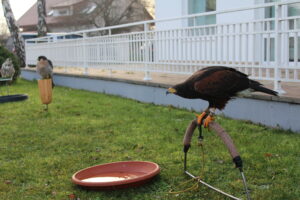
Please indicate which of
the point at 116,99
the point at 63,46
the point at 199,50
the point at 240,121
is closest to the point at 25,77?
the point at 63,46

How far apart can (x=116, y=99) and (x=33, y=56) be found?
891cm

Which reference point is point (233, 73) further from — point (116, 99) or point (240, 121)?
point (116, 99)

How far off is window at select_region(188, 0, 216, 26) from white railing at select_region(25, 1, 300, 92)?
0.32 m

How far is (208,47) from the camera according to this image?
8117 millimetres

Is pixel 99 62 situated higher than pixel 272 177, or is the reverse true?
pixel 99 62

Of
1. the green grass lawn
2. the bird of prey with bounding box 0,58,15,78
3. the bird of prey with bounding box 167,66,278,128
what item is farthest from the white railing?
the bird of prey with bounding box 167,66,278,128

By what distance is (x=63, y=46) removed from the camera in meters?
13.4

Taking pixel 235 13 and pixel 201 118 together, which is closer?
pixel 201 118

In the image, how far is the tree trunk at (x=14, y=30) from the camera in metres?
18.1

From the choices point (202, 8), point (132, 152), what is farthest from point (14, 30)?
point (132, 152)

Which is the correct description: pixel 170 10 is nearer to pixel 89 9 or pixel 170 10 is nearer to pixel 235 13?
pixel 235 13

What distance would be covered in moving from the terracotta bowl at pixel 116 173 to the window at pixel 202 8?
831 centimetres

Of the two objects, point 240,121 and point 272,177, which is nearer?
point 272,177

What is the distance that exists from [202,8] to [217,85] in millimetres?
9743
